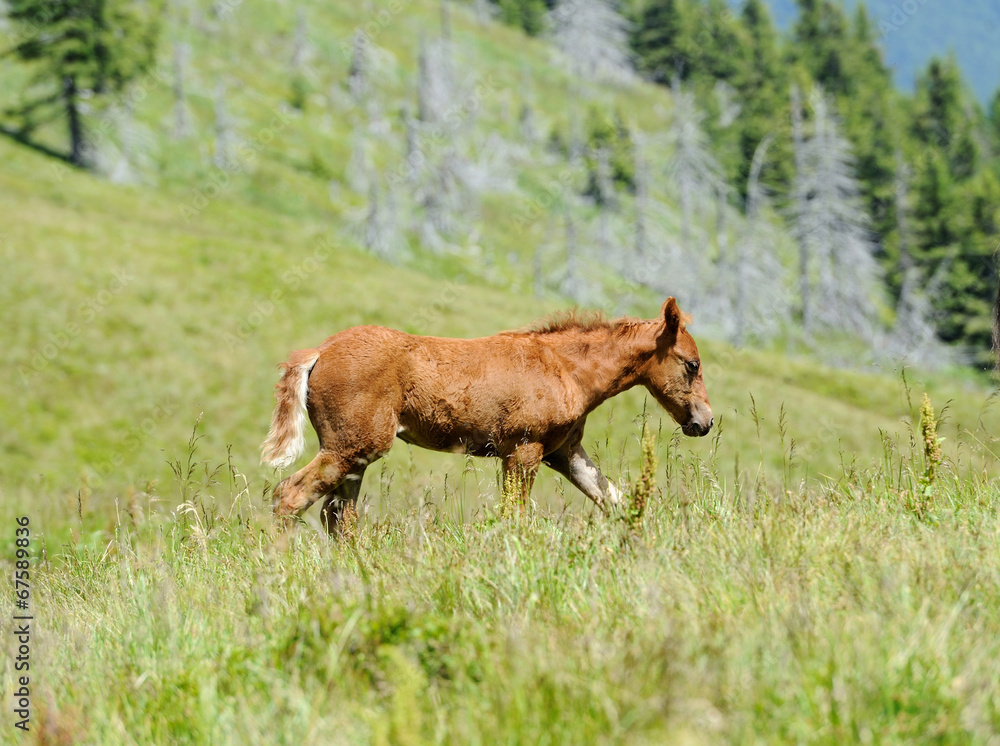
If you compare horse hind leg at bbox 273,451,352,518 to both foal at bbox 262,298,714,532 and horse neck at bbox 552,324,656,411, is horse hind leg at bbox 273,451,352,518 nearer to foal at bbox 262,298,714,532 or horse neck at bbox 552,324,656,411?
foal at bbox 262,298,714,532

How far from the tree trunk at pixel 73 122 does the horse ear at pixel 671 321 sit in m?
55.4

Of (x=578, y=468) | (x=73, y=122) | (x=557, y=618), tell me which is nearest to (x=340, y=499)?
(x=578, y=468)

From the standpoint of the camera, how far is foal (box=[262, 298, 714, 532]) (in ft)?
21.3

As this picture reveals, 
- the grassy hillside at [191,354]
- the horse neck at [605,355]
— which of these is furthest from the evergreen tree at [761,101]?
the horse neck at [605,355]

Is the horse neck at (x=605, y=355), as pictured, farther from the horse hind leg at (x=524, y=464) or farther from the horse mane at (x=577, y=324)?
the horse hind leg at (x=524, y=464)

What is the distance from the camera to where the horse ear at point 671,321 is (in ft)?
24.0

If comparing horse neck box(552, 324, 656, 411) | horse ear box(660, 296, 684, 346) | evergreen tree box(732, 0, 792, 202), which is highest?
evergreen tree box(732, 0, 792, 202)

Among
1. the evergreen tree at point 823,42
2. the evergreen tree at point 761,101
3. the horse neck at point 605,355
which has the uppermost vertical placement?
the evergreen tree at point 823,42

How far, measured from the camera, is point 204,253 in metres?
33.4

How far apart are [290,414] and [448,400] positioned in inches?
50.8

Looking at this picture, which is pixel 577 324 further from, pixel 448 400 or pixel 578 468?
pixel 448 400

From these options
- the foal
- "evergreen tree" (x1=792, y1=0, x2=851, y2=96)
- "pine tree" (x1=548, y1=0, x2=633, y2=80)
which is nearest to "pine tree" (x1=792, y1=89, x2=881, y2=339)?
"evergreen tree" (x1=792, y1=0, x2=851, y2=96)

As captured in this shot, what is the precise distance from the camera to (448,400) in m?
6.72

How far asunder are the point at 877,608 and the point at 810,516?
Result: 4.44ft
